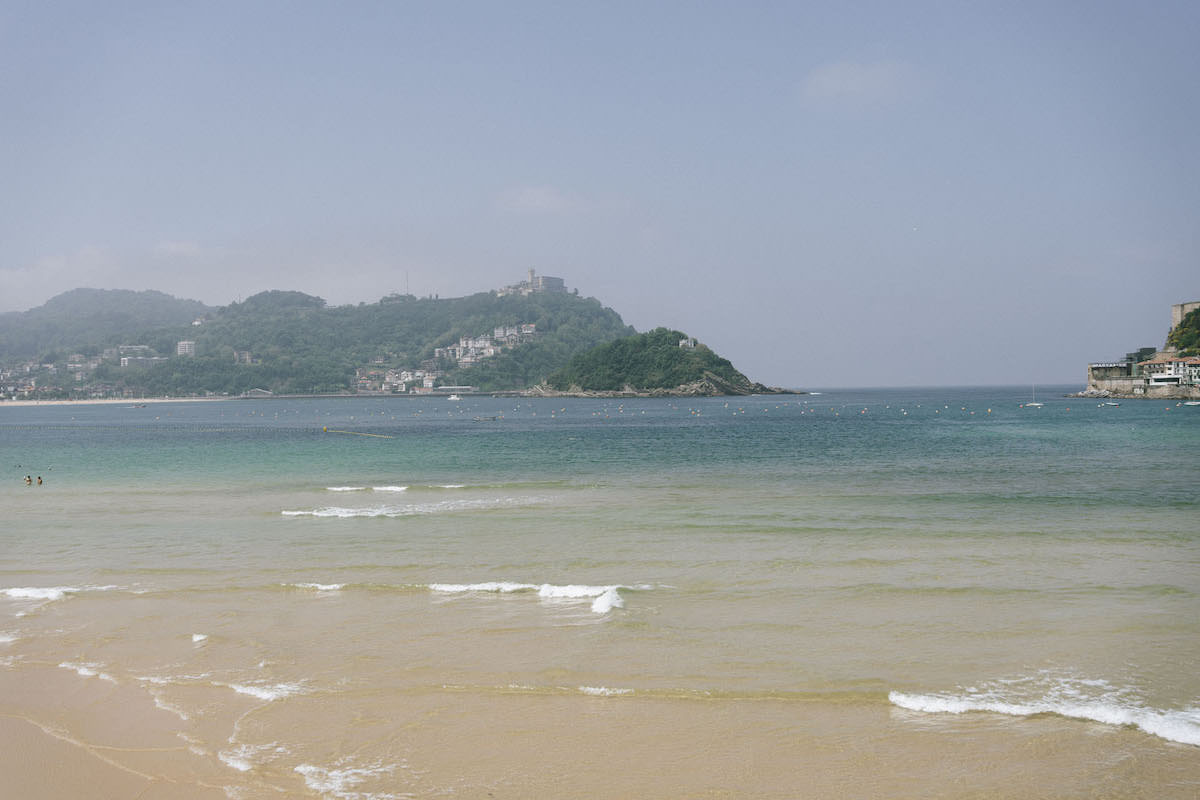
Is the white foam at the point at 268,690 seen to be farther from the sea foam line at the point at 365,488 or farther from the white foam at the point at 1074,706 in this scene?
the sea foam line at the point at 365,488

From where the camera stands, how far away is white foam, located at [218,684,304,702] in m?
7.73

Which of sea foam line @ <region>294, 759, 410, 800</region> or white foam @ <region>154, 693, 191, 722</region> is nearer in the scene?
sea foam line @ <region>294, 759, 410, 800</region>

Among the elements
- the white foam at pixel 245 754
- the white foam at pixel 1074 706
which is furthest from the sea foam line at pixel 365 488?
the white foam at pixel 1074 706

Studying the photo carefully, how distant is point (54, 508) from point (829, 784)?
79.1ft

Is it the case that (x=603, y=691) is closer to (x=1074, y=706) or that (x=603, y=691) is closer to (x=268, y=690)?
(x=268, y=690)

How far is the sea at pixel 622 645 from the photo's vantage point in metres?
6.20

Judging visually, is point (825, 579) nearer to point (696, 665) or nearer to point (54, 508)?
point (696, 665)

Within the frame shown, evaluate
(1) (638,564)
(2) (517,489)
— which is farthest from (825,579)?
(2) (517,489)

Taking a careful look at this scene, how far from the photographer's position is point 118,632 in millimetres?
10094

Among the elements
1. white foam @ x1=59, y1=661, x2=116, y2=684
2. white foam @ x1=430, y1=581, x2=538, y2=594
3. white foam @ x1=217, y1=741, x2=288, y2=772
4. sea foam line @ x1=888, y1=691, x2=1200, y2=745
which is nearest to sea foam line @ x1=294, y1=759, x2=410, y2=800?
white foam @ x1=217, y1=741, x2=288, y2=772

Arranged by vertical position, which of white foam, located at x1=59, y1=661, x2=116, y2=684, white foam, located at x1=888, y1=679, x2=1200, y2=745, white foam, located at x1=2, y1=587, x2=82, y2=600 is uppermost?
white foam, located at x1=2, y1=587, x2=82, y2=600

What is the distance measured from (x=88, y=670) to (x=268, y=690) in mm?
2446

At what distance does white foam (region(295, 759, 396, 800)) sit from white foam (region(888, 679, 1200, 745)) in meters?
4.67

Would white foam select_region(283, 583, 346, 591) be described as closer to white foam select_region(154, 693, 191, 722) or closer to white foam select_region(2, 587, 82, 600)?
white foam select_region(2, 587, 82, 600)
